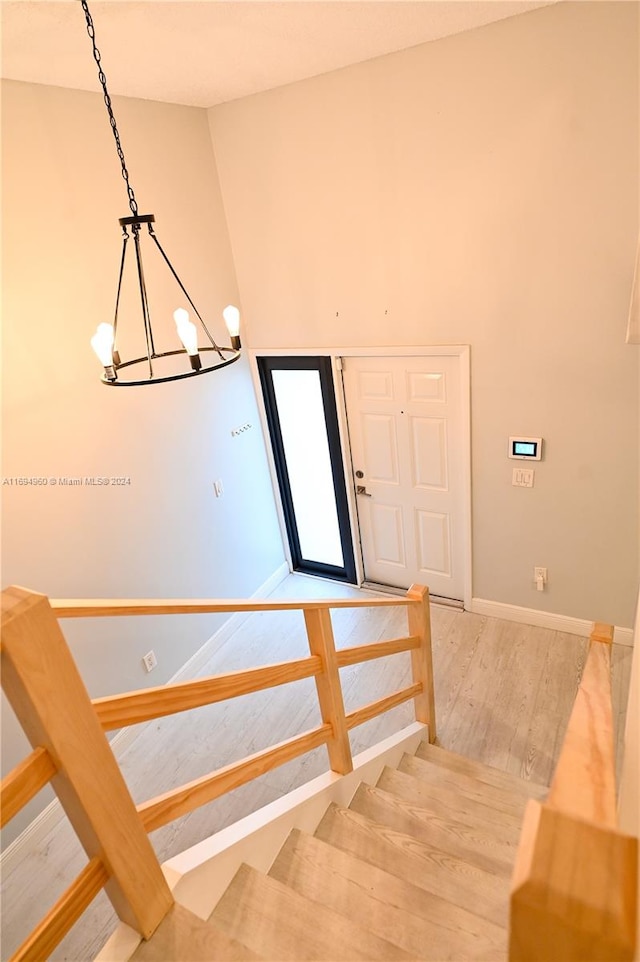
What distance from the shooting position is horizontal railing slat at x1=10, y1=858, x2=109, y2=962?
0.96 m

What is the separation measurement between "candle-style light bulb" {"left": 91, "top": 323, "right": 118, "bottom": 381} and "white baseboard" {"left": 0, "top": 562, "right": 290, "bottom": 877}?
61.7 inches

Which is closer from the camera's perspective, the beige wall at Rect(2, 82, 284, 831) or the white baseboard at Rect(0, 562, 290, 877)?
the beige wall at Rect(2, 82, 284, 831)

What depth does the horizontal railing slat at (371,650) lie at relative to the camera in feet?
6.19

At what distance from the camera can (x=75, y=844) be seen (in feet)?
8.93

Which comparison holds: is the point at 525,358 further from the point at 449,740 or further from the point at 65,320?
the point at 65,320

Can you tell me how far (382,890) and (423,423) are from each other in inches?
107

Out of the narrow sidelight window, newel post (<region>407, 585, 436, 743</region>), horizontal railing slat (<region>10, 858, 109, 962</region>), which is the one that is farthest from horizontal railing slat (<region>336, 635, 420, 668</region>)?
the narrow sidelight window

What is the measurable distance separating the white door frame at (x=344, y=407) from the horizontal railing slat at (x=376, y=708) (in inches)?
57.4

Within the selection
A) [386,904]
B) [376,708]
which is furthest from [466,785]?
[386,904]

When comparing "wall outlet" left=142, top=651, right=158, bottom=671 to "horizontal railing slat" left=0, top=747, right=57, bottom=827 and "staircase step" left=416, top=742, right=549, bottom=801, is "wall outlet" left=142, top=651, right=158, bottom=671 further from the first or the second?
"horizontal railing slat" left=0, top=747, right=57, bottom=827

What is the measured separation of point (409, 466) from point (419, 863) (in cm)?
255

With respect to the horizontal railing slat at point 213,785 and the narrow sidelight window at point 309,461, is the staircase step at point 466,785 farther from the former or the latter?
the narrow sidelight window at point 309,461

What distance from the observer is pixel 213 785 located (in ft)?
4.56

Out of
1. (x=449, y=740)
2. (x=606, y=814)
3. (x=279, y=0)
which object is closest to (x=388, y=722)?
(x=449, y=740)
